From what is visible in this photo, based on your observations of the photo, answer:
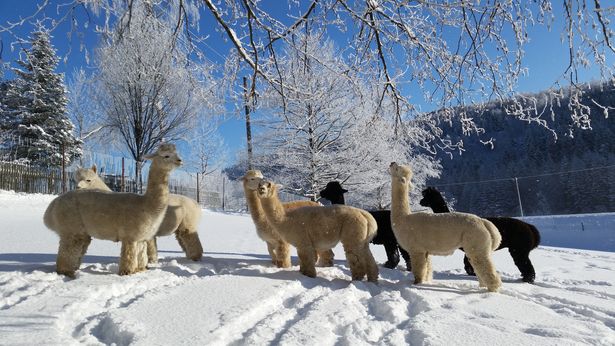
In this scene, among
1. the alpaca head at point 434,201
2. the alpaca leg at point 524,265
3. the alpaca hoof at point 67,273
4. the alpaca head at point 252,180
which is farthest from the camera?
the alpaca head at point 434,201

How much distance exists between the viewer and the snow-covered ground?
2.06 m

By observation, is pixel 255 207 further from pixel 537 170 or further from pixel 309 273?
pixel 537 170

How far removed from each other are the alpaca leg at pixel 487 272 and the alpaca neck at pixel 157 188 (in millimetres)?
2992

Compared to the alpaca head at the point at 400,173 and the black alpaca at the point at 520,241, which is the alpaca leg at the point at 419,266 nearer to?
the alpaca head at the point at 400,173

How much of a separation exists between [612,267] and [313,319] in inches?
226

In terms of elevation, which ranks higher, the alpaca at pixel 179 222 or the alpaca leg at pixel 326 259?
the alpaca at pixel 179 222

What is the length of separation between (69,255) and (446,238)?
11.3 feet

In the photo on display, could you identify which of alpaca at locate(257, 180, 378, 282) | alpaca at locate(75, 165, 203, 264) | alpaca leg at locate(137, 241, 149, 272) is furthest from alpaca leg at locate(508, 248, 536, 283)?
alpaca leg at locate(137, 241, 149, 272)

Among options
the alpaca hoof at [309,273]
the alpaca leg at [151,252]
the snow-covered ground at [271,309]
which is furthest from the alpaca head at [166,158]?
the alpaca hoof at [309,273]

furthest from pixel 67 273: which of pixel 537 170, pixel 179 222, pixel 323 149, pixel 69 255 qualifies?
pixel 537 170

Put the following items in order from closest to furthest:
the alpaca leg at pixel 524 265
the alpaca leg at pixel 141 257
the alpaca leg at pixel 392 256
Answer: the alpaca leg at pixel 141 257 → the alpaca leg at pixel 524 265 → the alpaca leg at pixel 392 256

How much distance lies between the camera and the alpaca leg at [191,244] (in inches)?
174

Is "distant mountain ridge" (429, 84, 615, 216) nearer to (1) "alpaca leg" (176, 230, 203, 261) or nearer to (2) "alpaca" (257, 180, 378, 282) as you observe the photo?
(2) "alpaca" (257, 180, 378, 282)

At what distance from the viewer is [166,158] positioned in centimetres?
346
